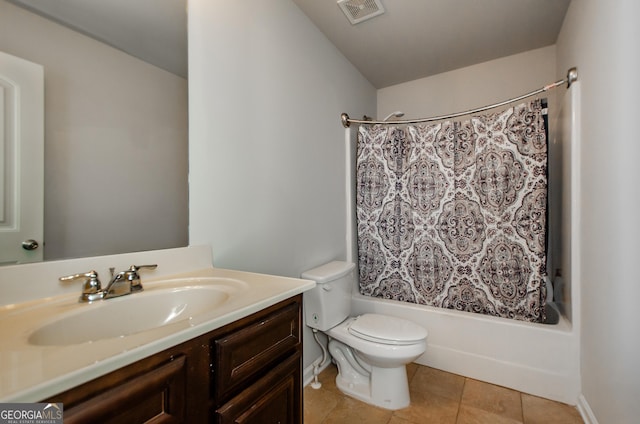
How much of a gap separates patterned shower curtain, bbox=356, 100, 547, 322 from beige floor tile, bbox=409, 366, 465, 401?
44cm

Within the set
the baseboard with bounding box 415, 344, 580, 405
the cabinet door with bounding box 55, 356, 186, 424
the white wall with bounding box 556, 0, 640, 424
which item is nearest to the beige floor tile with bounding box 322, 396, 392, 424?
the baseboard with bounding box 415, 344, 580, 405

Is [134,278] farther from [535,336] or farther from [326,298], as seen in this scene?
[535,336]

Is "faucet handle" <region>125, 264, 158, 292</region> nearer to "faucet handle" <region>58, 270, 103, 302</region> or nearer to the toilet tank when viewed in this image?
"faucet handle" <region>58, 270, 103, 302</region>

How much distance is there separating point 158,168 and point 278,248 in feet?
2.39

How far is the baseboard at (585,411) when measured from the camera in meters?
1.38

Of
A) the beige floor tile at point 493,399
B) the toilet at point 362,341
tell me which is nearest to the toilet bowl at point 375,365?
the toilet at point 362,341

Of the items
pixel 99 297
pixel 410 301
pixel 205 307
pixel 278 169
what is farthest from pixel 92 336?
pixel 410 301

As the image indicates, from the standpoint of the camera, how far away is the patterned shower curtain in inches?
69.6

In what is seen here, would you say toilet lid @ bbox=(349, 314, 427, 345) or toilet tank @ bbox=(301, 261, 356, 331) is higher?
toilet tank @ bbox=(301, 261, 356, 331)

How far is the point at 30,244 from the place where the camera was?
0.79 metres

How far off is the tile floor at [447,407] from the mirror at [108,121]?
48.3 inches

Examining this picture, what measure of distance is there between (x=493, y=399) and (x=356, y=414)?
80 cm

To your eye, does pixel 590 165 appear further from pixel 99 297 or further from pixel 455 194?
pixel 99 297

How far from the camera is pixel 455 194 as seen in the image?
1990 millimetres
